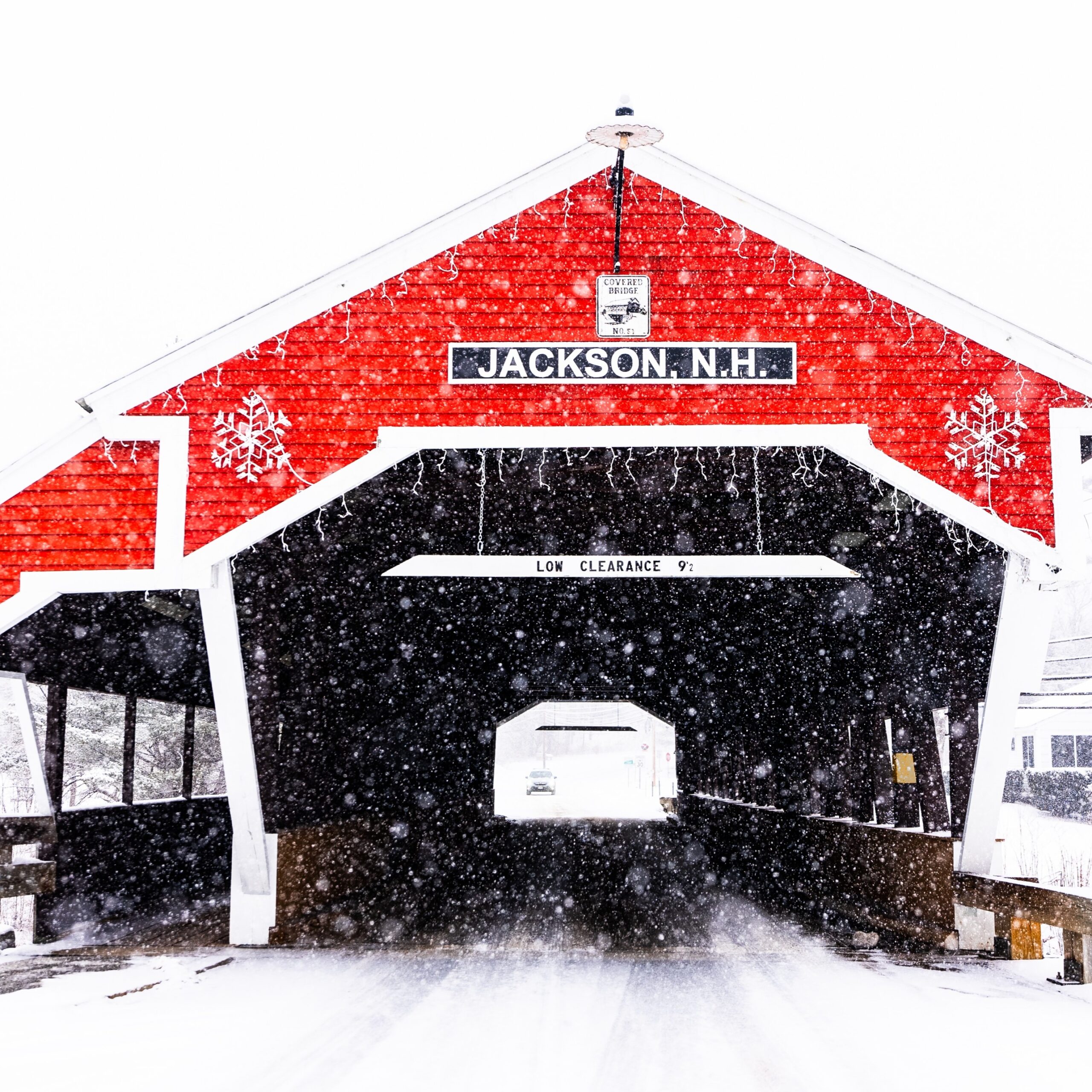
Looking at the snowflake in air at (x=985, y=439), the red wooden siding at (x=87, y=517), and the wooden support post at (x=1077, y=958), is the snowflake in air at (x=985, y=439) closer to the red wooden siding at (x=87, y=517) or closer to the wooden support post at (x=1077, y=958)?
the wooden support post at (x=1077, y=958)

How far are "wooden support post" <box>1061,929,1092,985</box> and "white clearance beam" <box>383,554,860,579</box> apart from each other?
3088mm

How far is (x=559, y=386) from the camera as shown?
8.33m

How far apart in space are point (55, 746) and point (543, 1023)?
624cm

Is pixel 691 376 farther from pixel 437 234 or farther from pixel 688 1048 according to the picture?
pixel 688 1048

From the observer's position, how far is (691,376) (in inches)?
328

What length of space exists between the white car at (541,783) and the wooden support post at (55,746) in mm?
34667

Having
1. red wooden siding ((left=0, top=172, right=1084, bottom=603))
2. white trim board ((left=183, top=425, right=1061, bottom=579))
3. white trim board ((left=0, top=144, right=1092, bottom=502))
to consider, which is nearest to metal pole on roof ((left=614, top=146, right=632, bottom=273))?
red wooden siding ((left=0, top=172, right=1084, bottom=603))

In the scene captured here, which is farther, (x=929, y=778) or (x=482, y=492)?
(x=929, y=778)

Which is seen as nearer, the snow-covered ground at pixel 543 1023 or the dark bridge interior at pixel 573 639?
the snow-covered ground at pixel 543 1023

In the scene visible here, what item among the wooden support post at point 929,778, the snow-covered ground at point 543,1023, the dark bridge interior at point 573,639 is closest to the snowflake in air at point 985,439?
the dark bridge interior at point 573,639

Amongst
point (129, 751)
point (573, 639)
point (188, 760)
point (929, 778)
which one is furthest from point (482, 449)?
point (188, 760)

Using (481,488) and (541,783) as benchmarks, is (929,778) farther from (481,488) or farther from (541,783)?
(541,783)

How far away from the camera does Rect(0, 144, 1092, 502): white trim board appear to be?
8.27 m

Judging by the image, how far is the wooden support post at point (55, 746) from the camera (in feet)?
33.7
